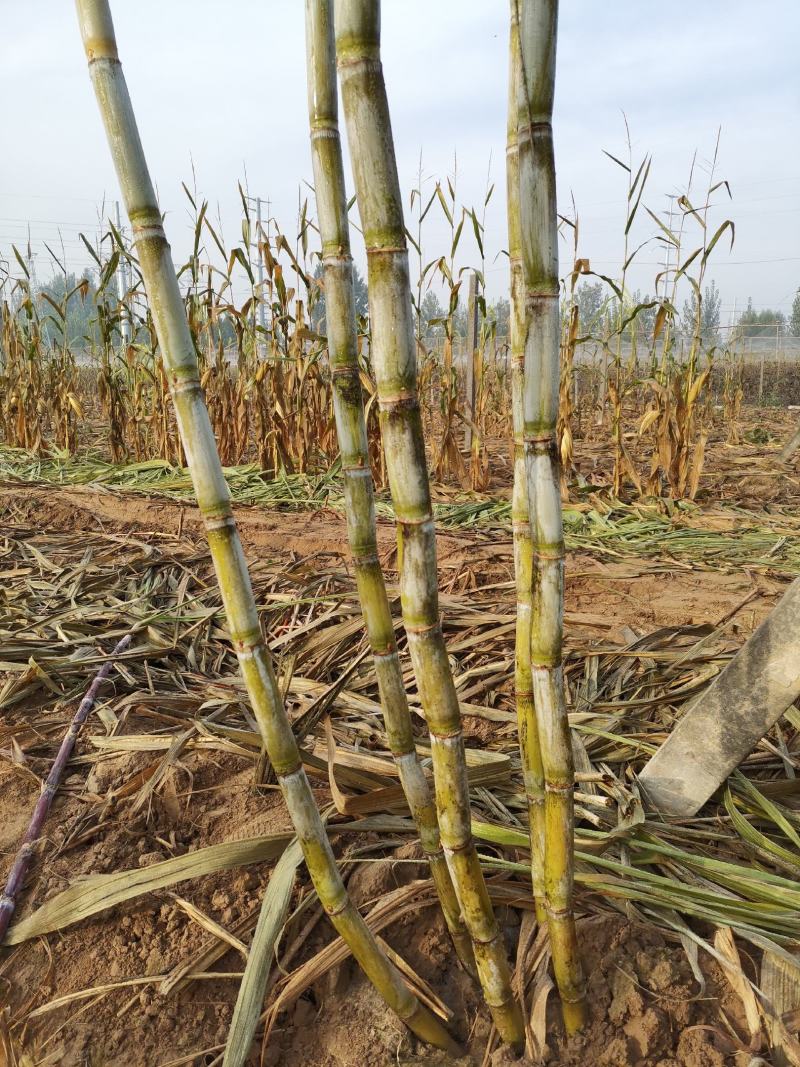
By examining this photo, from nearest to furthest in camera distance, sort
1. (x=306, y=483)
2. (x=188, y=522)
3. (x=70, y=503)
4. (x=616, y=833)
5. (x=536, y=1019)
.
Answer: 1. (x=536, y=1019)
2. (x=616, y=833)
3. (x=188, y=522)
4. (x=70, y=503)
5. (x=306, y=483)

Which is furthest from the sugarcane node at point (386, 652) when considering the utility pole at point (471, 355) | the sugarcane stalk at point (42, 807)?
the utility pole at point (471, 355)

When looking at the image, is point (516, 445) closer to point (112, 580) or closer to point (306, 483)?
point (112, 580)

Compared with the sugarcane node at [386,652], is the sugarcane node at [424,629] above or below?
above

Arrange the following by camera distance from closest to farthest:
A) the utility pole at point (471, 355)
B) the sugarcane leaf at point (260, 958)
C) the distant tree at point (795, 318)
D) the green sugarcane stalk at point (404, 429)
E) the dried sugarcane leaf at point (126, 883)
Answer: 1. the green sugarcane stalk at point (404, 429)
2. the sugarcane leaf at point (260, 958)
3. the dried sugarcane leaf at point (126, 883)
4. the utility pole at point (471, 355)
5. the distant tree at point (795, 318)

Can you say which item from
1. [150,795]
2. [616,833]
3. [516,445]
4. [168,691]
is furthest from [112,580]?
[516,445]

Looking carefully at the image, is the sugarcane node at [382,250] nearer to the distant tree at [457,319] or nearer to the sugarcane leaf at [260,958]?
the sugarcane leaf at [260,958]

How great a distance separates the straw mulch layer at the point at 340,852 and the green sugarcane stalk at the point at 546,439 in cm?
28

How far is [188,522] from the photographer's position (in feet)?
14.3

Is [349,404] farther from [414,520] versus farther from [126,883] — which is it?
[126,883]

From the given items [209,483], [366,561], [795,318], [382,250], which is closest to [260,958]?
[366,561]

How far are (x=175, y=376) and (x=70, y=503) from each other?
4.55 metres

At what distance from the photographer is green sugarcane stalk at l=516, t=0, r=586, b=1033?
0.70 meters

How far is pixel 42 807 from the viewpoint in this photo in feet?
5.13

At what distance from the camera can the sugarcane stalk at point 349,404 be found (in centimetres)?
85
